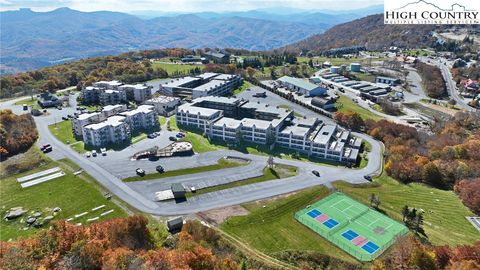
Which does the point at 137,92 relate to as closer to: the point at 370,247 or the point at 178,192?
the point at 178,192

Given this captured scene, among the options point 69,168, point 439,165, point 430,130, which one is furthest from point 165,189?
point 430,130

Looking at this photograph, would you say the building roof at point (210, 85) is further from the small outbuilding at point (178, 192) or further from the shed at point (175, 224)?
the shed at point (175, 224)

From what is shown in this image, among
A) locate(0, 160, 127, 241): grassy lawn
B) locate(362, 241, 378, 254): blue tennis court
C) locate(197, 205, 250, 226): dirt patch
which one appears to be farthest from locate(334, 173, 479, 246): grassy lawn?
locate(0, 160, 127, 241): grassy lawn

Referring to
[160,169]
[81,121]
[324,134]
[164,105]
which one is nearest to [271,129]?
[324,134]

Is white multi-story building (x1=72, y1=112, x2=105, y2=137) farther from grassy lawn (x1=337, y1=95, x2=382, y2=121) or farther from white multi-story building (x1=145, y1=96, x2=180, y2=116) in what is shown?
grassy lawn (x1=337, y1=95, x2=382, y2=121)

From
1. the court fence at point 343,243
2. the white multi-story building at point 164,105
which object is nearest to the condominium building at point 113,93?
the white multi-story building at point 164,105

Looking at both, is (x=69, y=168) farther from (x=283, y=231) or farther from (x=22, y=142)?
(x=283, y=231)

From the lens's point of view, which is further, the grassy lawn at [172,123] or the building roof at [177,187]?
the grassy lawn at [172,123]
